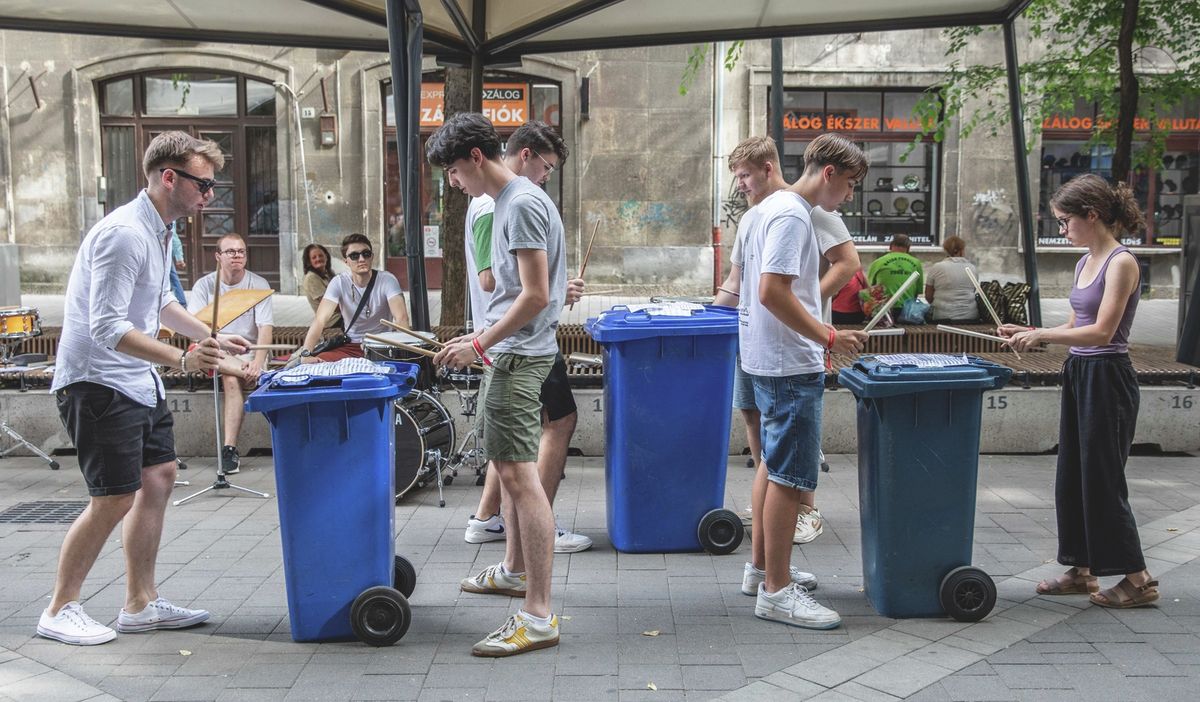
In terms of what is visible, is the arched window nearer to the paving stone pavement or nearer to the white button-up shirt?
the paving stone pavement

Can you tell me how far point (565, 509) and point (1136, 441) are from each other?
4.06 m

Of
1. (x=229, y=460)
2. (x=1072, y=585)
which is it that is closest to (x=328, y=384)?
(x=1072, y=585)

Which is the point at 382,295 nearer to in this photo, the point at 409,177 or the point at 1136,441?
the point at 409,177

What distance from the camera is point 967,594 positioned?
14.6 feet

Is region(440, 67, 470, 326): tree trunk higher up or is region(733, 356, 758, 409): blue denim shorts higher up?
region(440, 67, 470, 326): tree trunk

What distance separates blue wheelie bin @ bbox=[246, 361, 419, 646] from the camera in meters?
4.16

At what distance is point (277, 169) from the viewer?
18.2 m

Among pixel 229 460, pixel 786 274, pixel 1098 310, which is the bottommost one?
pixel 229 460

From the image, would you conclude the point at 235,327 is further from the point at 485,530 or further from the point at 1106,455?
the point at 1106,455

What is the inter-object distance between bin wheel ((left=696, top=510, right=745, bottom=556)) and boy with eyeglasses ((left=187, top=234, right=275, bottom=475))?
316 cm

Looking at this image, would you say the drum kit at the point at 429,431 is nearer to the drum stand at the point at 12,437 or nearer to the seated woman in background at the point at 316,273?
the seated woman in background at the point at 316,273

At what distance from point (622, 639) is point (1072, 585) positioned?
190 centimetres

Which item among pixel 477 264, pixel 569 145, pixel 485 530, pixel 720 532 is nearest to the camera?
pixel 477 264

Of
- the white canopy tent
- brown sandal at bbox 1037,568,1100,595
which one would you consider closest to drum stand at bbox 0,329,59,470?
the white canopy tent
